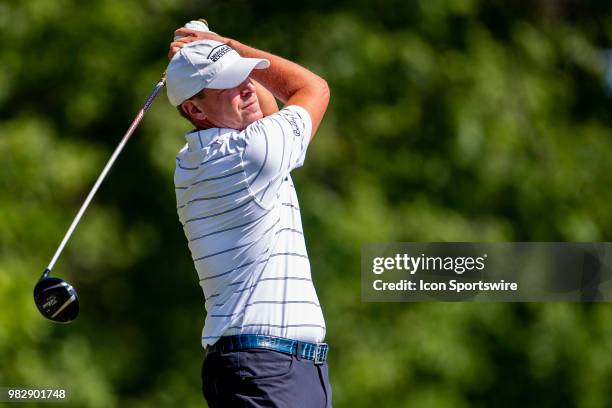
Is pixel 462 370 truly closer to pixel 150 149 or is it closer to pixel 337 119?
pixel 337 119

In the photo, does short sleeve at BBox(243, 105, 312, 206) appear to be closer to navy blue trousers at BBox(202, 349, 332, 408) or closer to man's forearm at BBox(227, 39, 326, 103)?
man's forearm at BBox(227, 39, 326, 103)

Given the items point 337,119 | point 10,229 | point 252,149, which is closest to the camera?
point 252,149

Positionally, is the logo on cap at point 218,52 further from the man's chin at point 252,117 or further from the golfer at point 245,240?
the man's chin at point 252,117

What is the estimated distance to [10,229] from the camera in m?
5.96

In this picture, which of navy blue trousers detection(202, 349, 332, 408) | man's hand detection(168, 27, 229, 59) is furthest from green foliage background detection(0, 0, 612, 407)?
navy blue trousers detection(202, 349, 332, 408)

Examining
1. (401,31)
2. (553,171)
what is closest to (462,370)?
(553,171)

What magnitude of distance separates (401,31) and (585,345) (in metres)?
1.88

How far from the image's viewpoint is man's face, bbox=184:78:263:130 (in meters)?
2.60

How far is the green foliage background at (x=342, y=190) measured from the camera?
6.05 meters

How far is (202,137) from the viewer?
257cm

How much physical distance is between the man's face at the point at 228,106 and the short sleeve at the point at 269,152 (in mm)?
76

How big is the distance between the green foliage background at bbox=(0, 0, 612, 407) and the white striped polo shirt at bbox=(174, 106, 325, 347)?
335 centimetres

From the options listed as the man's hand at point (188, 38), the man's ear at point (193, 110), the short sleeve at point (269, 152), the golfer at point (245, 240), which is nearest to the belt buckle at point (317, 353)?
the golfer at point (245, 240)

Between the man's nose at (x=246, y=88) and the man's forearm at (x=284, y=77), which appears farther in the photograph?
the man's forearm at (x=284, y=77)
